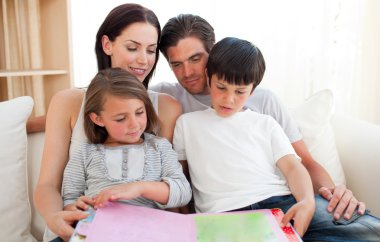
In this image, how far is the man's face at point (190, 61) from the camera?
1368 millimetres

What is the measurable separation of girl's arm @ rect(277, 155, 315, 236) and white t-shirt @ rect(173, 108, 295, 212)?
0.09 ft

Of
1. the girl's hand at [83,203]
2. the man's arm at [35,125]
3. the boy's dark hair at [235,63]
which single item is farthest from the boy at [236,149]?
the man's arm at [35,125]

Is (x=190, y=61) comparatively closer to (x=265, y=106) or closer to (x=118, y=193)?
(x=265, y=106)

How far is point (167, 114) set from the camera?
1.37 metres

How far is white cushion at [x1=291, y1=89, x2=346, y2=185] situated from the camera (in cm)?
146

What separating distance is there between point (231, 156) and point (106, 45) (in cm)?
56

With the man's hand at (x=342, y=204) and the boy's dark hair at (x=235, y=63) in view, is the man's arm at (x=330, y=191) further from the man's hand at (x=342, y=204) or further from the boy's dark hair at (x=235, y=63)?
the boy's dark hair at (x=235, y=63)

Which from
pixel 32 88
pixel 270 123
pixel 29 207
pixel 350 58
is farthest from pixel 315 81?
pixel 29 207

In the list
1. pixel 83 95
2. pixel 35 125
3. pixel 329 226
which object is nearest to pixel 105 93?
pixel 83 95

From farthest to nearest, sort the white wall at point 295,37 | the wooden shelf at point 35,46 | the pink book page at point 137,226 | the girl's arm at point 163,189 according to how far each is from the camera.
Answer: the white wall at point 295,37
the wooden shelf at point 35,46
the girl's arm at point 163,189
the pink book page at point 137,226

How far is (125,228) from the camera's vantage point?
0.91 meters

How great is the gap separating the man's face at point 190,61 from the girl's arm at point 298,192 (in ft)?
1.31

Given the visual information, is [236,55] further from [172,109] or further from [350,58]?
[350,58]

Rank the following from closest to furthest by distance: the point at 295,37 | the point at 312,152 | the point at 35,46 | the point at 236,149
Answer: the point at 236,149
the point at 312,152
the point at 35,46
the point at 295,37
